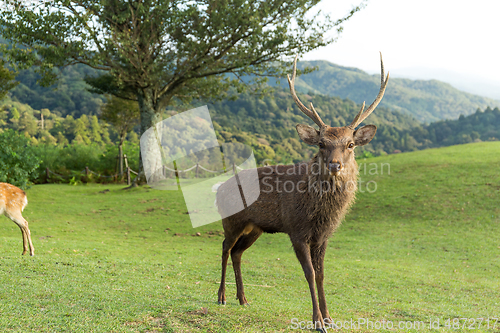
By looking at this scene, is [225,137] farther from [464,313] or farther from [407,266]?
[464,313]

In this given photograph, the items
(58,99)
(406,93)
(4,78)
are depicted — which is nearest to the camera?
(4,78)

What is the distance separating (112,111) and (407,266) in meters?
21.3

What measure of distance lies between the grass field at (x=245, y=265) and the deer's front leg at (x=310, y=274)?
1.26 ft

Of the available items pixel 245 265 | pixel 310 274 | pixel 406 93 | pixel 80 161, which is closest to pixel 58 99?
pixel 80 161

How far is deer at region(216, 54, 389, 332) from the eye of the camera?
395 centimetres

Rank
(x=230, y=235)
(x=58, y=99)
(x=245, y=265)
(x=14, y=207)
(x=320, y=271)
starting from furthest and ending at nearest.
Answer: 1. (x=58, y=99)
2. (x=245, y=265)
3. (x=14, y=207)
4. (x=230, y=235)
5. (x=320, y=271)

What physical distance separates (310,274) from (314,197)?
2.79ft

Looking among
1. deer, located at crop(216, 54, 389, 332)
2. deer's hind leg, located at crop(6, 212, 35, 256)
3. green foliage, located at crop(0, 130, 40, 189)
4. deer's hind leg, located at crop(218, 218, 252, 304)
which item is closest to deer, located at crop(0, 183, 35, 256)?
deer's hind leg, located at crop(6, 212, 35, 256)

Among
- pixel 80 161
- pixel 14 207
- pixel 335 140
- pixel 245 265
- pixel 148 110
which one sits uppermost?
pixel 148 110

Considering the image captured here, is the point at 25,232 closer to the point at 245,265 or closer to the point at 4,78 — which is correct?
the point at 245,265

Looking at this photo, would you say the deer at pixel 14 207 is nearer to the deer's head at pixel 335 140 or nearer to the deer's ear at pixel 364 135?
the deer's head at pixel 335 140

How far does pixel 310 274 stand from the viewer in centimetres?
395

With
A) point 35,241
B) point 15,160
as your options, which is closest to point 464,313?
point 35,241

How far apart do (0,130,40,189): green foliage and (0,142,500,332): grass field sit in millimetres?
1288
